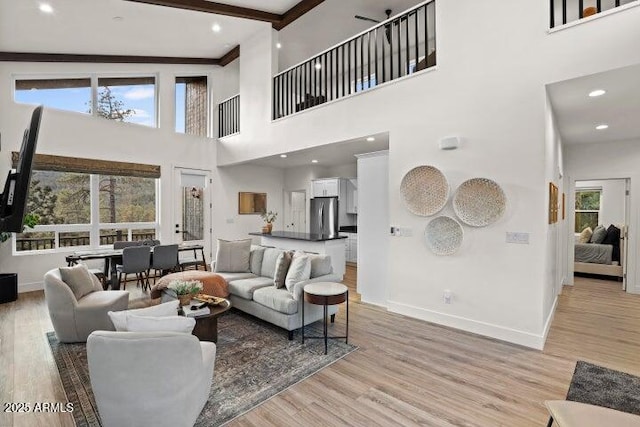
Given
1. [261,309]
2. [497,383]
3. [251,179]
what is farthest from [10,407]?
[251,179]

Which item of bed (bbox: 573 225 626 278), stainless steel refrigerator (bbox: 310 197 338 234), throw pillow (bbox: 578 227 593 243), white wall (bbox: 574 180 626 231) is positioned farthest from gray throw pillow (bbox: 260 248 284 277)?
white wall (bbox: 574 180 626 231)

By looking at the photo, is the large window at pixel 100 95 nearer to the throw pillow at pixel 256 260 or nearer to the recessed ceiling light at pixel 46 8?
the recessed ceiling light at pixel 46 8

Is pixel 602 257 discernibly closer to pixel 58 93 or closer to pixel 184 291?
pixel 184 291

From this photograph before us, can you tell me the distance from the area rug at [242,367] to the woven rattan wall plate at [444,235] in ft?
5.21

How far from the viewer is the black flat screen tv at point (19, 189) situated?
1354 millimetres

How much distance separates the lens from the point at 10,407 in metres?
2.21

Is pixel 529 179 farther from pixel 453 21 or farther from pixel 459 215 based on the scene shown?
pixel 453 21

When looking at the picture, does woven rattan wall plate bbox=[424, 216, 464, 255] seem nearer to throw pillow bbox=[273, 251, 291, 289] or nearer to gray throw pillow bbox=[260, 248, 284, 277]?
throw pillow bbox=[273, 251, 291, 289]

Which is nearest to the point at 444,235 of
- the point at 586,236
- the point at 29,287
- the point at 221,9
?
the point at 221,9

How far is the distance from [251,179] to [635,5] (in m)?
7.44

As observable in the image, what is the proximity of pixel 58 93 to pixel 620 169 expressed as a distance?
10.1m

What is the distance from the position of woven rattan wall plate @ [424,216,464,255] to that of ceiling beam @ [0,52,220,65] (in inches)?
257

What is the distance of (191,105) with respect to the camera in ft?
24.9

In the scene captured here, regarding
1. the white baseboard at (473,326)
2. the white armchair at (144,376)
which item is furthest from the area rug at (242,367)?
the white baseboard at (473,326)
